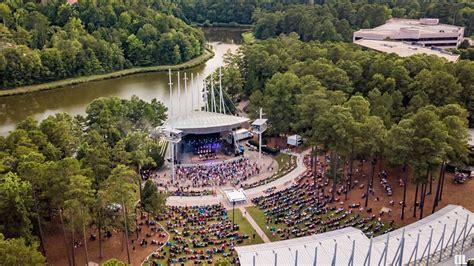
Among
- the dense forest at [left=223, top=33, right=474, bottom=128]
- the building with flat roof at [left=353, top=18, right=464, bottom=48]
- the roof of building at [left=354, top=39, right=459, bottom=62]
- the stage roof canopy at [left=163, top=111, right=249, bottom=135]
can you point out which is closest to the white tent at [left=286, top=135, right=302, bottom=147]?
the dense forest at [left=223, top=33, right=474, bottom=128]

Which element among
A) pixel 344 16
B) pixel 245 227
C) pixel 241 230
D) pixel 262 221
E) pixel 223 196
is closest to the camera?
pixel 241 230

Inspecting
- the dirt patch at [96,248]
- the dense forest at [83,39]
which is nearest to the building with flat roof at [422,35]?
the dense forest at [83,39]

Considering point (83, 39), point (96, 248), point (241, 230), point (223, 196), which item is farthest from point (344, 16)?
point (96, 248)

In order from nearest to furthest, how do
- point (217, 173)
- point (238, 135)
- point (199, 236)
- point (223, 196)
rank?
point (199, 236) → point (223, 196) → point (217, 173) → point (238, 135)

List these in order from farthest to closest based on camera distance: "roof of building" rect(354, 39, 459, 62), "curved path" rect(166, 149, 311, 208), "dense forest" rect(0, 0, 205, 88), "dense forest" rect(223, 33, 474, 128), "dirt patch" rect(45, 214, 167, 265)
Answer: "dense forest" rect(0, 0, 205, 88) < "roof of building" rect(354, 39, 459, 62) < "dense forest" rect(223, 33, 474, 128) < "curved path" rect(166, 149, 311, 208) < "dirt patch" rect(45, 214, 167, 265)

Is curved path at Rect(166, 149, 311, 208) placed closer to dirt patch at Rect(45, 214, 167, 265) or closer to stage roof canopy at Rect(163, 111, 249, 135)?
dirt patch at Rect(45, 214, 167, 265)

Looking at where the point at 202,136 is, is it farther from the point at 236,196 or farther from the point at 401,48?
the point at 401,48
